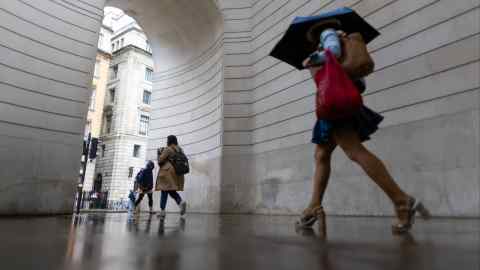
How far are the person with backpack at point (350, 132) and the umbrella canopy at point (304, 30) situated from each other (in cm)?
42

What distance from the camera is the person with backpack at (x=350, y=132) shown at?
9.55 ft

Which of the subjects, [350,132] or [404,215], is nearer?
[404,215]

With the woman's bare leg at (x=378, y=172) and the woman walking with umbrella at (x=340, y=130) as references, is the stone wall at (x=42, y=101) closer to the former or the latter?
the woman walking with umbrella at (x=340, y=130)

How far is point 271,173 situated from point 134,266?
24.8 ft

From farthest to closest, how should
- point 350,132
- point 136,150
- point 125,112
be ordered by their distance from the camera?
point 136,150, point 125,112, point 350,132

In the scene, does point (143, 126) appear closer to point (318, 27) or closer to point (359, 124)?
point (318, 27)

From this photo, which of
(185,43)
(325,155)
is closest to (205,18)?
(185,43)

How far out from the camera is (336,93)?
2.79 meters

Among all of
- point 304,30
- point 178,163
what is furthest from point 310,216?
point 178,163

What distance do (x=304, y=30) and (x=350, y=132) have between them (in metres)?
1.34

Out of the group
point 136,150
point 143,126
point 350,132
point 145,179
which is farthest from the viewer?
point 143,126

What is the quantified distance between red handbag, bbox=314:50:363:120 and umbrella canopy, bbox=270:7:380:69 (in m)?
0.84

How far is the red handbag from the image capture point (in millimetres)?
2773

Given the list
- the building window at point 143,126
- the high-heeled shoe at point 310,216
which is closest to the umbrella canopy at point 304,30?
the high-heeled shoe at point 310,216
